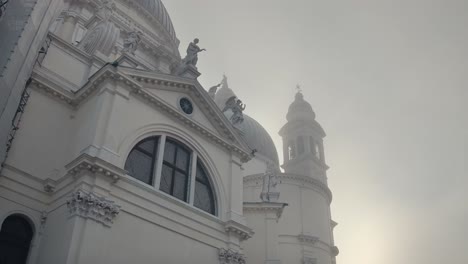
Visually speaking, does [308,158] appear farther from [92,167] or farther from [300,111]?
[92,167]

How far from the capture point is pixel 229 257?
17078mm

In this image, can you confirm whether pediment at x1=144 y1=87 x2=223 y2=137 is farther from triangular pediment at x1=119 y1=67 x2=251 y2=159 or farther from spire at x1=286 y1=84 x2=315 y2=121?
spire at x1=286 y1=84 x2=315 y2=121

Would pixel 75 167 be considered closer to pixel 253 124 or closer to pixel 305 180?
pixel 305 180

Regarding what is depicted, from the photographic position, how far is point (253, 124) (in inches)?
1458

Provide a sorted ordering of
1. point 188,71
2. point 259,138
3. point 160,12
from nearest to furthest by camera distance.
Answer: point 188,71 → point 160,12 → point 259,138

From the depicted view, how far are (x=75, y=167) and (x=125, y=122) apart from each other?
2675 millimetres

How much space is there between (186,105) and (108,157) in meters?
5.18

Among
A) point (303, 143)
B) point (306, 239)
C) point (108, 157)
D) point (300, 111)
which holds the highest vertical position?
point (300, 111)

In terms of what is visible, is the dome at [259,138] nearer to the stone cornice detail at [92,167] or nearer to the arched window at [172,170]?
the arched window at [172,170]

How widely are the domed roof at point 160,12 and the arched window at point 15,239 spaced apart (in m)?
17.8

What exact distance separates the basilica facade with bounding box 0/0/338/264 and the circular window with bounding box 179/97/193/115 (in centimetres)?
5

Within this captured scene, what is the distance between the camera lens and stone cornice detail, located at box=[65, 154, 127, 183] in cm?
1369

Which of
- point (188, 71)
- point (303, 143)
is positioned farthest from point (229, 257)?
point (303, 143)

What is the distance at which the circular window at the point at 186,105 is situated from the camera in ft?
60.7
